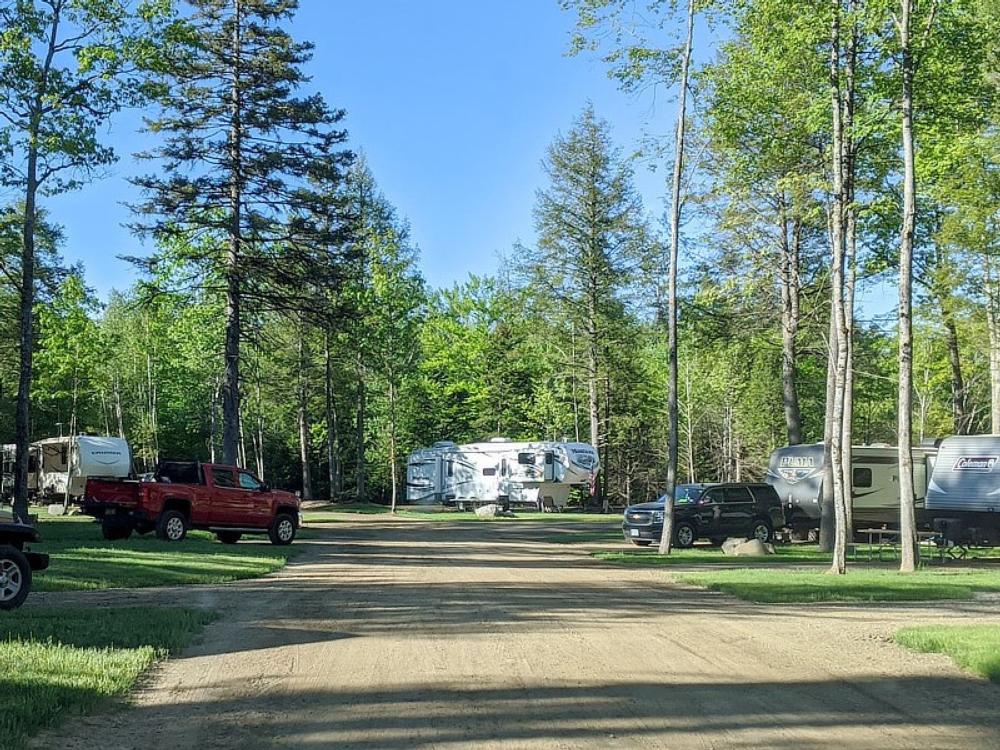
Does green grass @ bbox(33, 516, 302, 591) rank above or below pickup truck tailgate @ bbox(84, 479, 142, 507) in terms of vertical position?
below

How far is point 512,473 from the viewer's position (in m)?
45.6

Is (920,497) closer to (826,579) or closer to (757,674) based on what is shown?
(826,579)

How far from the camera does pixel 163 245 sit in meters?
30.2

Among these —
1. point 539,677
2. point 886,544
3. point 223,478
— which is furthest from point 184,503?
point 886,544

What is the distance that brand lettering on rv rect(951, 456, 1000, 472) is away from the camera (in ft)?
82.4

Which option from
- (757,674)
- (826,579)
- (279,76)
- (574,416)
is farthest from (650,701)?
(574,416)

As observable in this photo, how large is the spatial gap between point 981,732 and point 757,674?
2.04 m

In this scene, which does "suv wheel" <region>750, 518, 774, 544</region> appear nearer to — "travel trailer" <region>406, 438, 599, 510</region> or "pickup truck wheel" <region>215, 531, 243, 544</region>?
"pickup truck wheel" <region>215, 531, 243, 544</region>

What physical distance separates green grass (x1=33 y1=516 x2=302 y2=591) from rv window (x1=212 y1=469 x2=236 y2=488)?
1.40 metres

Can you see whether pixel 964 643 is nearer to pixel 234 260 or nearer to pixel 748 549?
pixel 748 549

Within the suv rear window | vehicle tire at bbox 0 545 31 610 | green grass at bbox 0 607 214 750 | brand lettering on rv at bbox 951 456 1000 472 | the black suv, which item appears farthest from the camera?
the suv rear window

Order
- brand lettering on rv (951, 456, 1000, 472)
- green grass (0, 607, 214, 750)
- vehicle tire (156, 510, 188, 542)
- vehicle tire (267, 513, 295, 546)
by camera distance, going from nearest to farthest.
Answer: green grass (0, 607, 214, 750) → vehicle tire (156, 510, 188, 542) → vehicle tire (267, 513, 295, 546) → brand lettering on rv (951, 456, 1000, 472)

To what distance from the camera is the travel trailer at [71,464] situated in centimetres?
3928

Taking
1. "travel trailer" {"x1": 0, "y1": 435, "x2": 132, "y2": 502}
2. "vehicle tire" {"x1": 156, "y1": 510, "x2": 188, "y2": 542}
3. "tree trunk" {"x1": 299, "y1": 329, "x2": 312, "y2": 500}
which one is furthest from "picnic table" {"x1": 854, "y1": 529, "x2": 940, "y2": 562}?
"tree trunk" {"x1": 299, "y1": 329, "x2": 312, "y2": 500}
